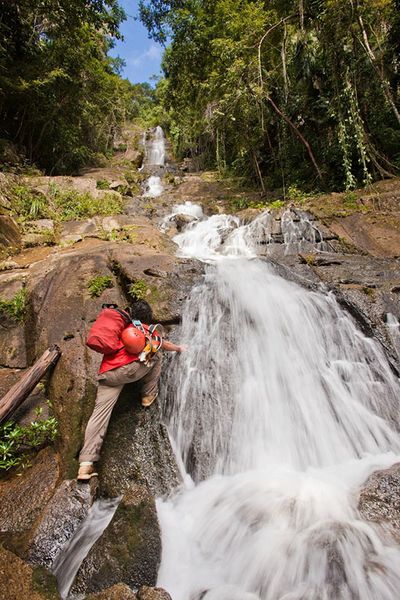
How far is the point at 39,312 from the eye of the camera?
5609 millimetres

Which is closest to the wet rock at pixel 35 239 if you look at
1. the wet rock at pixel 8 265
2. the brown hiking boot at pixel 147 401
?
the wet rock at pixel 8 265

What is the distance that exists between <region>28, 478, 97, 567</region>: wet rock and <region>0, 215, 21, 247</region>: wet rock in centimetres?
748

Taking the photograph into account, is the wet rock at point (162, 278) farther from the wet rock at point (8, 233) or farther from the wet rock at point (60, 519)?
the wet rock at point (8, 233)

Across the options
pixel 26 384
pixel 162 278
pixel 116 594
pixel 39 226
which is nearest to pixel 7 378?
pixel 26 384

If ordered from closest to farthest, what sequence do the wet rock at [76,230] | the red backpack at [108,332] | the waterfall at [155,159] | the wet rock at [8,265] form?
the red backpack at [108,332] → the wet rock at [8,265] → the wet rock at [76,230] → the waterfall at [155,159]

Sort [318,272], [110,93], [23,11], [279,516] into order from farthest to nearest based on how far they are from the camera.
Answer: [110,93], [23,11], [318,272], [279,516]

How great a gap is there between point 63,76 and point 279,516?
55.5 ft

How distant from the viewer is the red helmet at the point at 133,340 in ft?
12.9

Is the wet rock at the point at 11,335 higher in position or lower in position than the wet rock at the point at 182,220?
lower

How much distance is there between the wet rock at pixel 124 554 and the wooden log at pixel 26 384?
1.95m

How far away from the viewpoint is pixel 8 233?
29.9 feet

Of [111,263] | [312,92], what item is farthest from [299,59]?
[111,263]

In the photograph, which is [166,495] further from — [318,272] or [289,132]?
[289,132]

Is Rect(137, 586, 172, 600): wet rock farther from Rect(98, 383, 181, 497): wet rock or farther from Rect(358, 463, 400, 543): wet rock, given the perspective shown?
Rect(358, 463, 400, 543): wet rock
